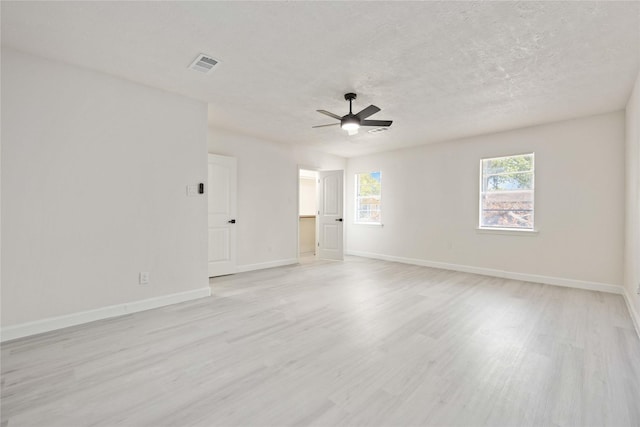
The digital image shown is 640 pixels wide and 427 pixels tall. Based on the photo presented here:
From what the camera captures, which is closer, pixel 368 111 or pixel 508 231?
pixel 368 111

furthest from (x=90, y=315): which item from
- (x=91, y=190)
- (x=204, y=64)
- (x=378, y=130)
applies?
(x=378, y=130)

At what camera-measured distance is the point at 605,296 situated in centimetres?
404

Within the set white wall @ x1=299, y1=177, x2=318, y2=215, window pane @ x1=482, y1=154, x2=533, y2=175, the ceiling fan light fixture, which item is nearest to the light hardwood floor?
the ceiling fan light fixture

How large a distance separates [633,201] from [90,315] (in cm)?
630

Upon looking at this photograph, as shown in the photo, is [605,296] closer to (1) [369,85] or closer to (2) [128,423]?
(1) [369,85]

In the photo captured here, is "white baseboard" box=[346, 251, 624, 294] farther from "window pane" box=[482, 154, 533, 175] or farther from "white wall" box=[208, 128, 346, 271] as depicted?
"white wall" box=[208, 128, 346, 271]

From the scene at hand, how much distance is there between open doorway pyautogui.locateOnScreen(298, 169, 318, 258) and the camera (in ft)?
26.2

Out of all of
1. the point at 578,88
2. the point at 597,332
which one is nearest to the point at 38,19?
the point at 578,88

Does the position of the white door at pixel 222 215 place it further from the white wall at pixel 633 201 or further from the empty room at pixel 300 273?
the white wall at pixel 633 201

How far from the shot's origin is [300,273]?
5449 mm

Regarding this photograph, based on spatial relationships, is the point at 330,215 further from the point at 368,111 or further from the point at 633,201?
the point at 633,201

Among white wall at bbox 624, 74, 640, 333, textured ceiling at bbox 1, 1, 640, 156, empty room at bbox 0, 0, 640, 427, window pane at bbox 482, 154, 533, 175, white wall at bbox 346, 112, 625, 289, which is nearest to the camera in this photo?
empty room at bbox 0, 0, 640, 427

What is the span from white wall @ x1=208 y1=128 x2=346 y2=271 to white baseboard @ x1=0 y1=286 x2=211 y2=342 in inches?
73.9

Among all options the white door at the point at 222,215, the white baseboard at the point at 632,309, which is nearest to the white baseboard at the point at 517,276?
the white baseboard at the point at 632,309
